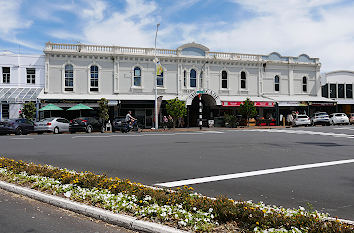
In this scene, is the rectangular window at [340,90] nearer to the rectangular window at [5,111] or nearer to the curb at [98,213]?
the rectangular window at [5,111]

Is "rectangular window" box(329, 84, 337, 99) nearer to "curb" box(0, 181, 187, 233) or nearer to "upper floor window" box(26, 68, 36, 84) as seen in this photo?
"upper floor window" box(26, 68, 36, 84)

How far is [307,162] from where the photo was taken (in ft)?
28.7

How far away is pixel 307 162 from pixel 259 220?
579 cm

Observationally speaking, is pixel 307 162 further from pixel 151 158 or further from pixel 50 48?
pixel 50 48

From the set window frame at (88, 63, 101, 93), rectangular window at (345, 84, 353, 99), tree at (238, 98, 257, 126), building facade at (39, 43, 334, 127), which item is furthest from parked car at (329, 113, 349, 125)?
window frame at (88, 63, 101, 93)

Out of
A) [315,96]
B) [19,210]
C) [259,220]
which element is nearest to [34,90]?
[19,210]

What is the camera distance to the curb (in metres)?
3.82

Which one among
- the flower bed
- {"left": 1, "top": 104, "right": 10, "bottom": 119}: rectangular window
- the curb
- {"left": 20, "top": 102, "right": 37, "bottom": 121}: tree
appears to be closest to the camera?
the flower bed

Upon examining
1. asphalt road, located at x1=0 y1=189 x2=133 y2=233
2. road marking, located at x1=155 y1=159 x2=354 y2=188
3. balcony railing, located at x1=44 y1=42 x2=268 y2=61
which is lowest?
asphalt road, located at x1=0 y1=189 x2=133 y2=233

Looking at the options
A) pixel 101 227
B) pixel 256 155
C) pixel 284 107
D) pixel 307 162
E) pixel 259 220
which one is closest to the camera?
pixel 259 220

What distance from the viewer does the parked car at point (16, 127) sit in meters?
21.5

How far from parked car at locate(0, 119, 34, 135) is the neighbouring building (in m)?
32.9

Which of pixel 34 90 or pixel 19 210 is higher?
pixel 34 90

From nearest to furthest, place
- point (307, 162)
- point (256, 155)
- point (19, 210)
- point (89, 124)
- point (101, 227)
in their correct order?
point (101, 227), point (19, 210), point (307, 162), point (256, 155), point (89, 124)
